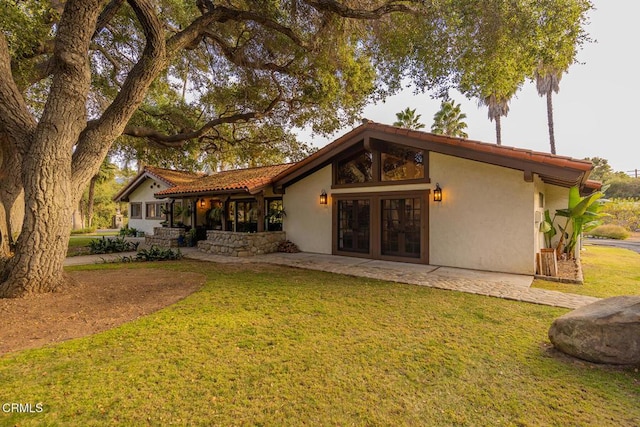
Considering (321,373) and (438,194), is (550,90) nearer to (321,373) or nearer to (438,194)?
(438,194)

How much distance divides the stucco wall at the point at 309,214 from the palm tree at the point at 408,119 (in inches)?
608

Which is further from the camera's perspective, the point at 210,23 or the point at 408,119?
the point at 408,119

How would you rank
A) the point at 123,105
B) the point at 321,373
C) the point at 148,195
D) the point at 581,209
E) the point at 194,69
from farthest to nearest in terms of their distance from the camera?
the point at 148,195 → the point at 194,69 → the point at 581,209 → the point at 123,105 → the point at 321,373

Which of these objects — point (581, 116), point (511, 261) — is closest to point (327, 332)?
point (511, 261)

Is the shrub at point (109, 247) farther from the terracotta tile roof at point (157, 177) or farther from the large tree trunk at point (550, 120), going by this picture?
the large tree trunk at point (550, 120)

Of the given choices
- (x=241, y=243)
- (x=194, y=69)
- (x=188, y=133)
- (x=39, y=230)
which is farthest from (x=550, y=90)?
(x=39, y=230)

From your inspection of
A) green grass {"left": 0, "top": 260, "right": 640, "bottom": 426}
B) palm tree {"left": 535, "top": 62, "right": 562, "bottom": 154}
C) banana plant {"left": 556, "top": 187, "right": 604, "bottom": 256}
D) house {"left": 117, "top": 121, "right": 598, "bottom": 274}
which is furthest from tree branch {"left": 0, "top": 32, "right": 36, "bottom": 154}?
palm tree {"left": 535, "top": 62, "right": 562, "bottom": 154}

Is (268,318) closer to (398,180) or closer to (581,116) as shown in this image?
(398,180)

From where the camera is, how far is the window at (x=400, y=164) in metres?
8.78

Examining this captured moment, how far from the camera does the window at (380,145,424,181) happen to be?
8.78 metres

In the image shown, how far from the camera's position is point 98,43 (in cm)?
920

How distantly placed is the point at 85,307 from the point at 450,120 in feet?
86.7

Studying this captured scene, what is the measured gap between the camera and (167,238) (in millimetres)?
13578

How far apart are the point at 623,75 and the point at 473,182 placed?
1313cm
